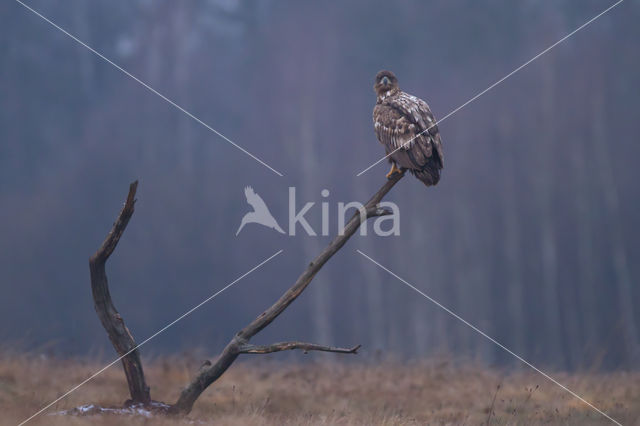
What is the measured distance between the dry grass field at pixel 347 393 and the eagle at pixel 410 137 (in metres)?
2.15

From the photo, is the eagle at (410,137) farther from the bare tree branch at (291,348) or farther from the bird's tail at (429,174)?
the bare tree branch at (291,348)

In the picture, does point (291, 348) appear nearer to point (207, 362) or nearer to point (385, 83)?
point (207, 362)

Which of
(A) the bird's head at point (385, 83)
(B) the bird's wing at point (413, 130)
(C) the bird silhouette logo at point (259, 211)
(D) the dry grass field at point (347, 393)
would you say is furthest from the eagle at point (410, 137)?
(D) the dry grass field at point (347, 393)

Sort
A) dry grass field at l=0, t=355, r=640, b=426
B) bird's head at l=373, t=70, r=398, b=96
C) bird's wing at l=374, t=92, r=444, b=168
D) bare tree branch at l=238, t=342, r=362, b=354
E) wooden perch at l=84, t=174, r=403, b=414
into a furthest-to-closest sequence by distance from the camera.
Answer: bird's head at l=373, t=70, r=398, b=96 < dry grass field at l=0, t=355, r=640, b=426 < bird's wing at l=374, t=92, r=444, b=168 < wooden perch at l=84, t=174, r=403, b=414 < bare tree branch at l=238, t=342, r=362, b=354

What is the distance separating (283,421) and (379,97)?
3251mm

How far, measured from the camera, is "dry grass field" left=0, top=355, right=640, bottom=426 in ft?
18.3

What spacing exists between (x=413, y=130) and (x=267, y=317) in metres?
2.08

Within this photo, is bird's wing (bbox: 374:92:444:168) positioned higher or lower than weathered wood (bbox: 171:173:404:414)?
higher

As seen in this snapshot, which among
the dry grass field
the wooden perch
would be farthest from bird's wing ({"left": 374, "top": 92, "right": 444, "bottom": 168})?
the dry grass field

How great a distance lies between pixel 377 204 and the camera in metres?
5.00

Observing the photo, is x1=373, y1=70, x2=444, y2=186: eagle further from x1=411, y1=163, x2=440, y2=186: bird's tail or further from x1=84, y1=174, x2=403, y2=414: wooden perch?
x1=84, y1=174, x2=403, y2=414: wooden perch

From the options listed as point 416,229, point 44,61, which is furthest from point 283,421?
point 44,61

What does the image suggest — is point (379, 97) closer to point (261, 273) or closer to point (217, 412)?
point (217, 412)

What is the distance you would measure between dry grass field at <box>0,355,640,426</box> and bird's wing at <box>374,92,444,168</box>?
227 centimetres
